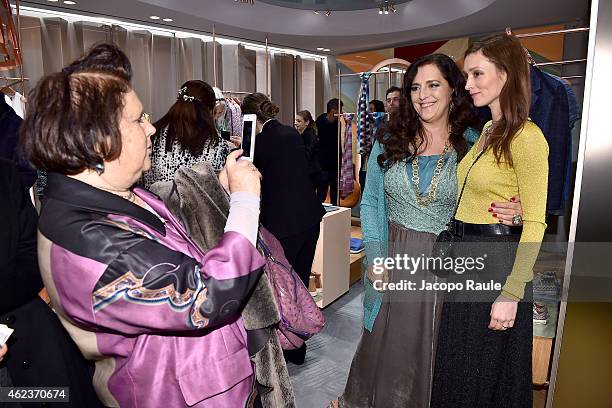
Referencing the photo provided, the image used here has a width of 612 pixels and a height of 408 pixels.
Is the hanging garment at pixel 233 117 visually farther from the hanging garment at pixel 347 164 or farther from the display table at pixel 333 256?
the display table at pixel 333 256

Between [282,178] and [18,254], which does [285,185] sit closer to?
[282,178]

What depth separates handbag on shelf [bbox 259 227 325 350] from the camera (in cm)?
124

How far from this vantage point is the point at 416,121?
186 cm

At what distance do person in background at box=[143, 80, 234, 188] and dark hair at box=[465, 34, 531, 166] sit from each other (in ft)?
4.06

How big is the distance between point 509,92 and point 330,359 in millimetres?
2013

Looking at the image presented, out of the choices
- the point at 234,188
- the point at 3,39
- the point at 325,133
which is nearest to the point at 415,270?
the point at 234,188

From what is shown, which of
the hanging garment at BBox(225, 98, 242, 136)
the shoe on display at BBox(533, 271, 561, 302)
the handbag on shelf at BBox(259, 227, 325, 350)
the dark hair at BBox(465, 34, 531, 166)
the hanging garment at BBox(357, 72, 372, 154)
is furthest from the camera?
the hanging garment at BBox(357, 72, 372, 154)

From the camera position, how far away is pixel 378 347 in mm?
1936

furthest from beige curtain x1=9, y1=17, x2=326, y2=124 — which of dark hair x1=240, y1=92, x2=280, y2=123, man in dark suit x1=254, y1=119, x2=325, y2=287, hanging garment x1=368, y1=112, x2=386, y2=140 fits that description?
hanging garment x1=368, y1=112, x2=386, y2=140

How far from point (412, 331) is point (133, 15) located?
16.7 ft

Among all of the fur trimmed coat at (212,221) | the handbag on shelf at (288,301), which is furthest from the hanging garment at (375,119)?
the fur trimmed coat at (212,221)

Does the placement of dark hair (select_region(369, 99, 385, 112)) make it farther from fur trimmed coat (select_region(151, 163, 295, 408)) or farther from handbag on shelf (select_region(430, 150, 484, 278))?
fur trimmed coat (select_region(151, 163, 295, 408))

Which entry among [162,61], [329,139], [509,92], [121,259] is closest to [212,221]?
[121,259]

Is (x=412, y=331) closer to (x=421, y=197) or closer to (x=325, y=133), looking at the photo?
(x=421, y=197)
